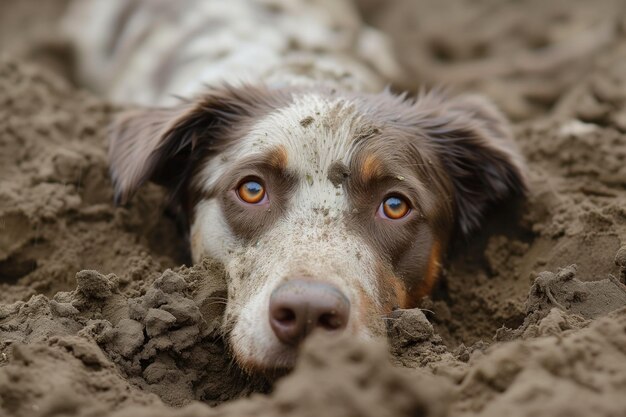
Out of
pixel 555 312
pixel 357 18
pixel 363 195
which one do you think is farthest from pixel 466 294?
pixel 357 18

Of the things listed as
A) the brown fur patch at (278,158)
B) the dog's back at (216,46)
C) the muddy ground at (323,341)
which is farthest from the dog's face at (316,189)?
the dog's back at (216,46)

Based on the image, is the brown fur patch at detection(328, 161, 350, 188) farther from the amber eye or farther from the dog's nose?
the dog's nose

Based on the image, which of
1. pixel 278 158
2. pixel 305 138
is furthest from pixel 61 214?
pixel 305 138

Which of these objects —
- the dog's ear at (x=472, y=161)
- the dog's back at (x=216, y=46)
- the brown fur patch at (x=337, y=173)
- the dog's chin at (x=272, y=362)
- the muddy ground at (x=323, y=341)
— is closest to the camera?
the muddy ground at (x=323, y=341)

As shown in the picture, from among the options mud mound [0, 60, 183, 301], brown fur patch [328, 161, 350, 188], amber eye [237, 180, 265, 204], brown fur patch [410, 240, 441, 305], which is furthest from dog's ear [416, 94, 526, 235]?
mud mound [0, 60, 183, 301]

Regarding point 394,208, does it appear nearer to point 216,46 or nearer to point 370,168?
point 370,168

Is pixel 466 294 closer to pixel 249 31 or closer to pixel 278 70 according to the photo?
pixel 278 70

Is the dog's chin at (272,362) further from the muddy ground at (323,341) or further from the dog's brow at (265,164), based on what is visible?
the dog's brow at (265,164)
